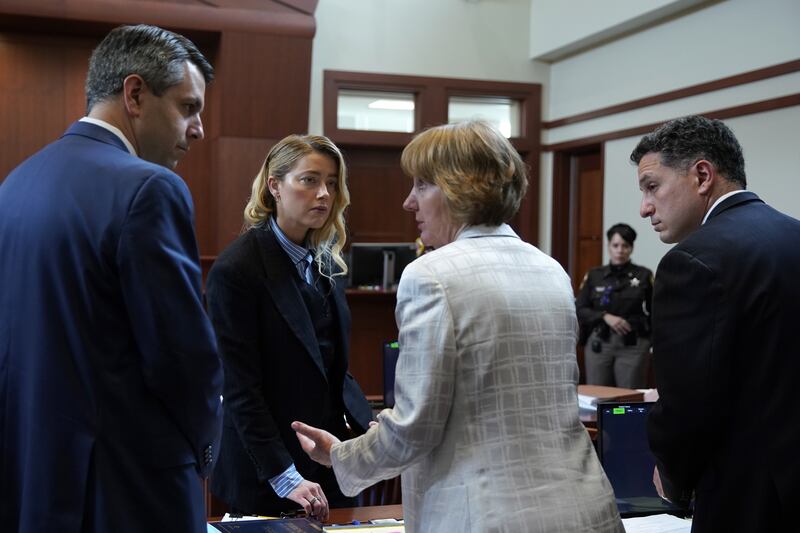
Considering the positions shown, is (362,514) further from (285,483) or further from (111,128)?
(111,128)

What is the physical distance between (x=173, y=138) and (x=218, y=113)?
6423 mm

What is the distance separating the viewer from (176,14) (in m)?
7.45

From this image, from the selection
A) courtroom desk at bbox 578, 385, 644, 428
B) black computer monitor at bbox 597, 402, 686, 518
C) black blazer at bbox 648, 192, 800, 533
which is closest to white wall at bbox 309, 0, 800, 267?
courtroom desk at bbox 578, 385, 644, 428

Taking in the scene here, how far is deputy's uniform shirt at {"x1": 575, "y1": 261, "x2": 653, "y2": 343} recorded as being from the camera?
275 inches

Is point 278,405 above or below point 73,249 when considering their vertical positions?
below

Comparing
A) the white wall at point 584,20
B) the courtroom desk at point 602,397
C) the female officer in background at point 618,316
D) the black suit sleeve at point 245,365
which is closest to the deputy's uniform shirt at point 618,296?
the female officer in background at point 618,316

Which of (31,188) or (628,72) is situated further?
(628,72)

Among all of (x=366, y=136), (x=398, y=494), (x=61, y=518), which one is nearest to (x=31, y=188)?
(x=61, y=518)

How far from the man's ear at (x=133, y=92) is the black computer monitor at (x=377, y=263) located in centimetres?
600

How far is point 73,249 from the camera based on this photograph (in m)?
1.46

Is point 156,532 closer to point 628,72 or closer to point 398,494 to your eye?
point 398,494

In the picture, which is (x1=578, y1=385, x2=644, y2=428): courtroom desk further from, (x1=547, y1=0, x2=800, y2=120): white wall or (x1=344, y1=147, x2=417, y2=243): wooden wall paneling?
(x1=344, y1=147, x2=417, y2=243): wooden wall paneling

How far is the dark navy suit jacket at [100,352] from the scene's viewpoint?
1.44 m

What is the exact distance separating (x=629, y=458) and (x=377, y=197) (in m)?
6.79
